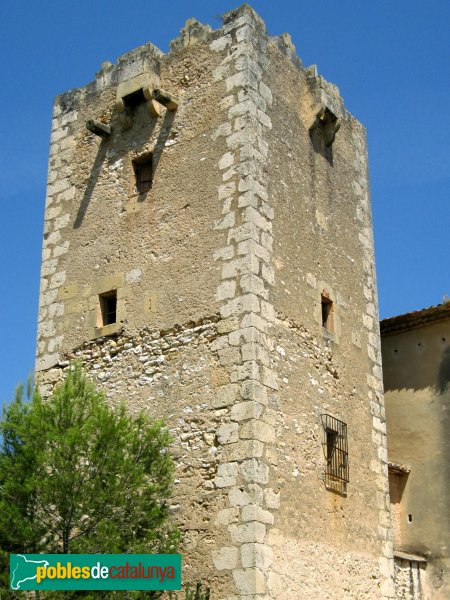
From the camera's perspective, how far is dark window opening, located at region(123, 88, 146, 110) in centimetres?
1270

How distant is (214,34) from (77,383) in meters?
5.04

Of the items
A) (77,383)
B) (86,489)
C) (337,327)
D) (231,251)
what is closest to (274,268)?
(231,251)

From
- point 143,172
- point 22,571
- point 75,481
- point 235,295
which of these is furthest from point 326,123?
point 22,571

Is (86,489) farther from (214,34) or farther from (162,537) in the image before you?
(214,34)

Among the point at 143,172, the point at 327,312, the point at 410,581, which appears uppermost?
the point at 143,172

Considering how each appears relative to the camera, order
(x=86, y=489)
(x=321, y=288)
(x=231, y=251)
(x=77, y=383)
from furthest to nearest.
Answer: (x=321, y=288) → (x=231, y=251) → (x=77, y=383) → (x=86, y=489)

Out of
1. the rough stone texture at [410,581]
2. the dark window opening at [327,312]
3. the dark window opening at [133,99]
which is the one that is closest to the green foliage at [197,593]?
the dark window opening at [327,312]

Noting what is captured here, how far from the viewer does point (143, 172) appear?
12539mm

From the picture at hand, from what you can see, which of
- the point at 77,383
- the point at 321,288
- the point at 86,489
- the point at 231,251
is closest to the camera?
the point at 86,489

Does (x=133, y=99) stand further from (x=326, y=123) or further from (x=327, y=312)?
(x=327, y=312)

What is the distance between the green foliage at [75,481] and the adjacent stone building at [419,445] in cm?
488

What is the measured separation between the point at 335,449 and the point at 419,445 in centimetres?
351

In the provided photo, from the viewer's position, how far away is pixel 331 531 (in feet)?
36.4

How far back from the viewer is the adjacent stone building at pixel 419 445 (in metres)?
13.8
